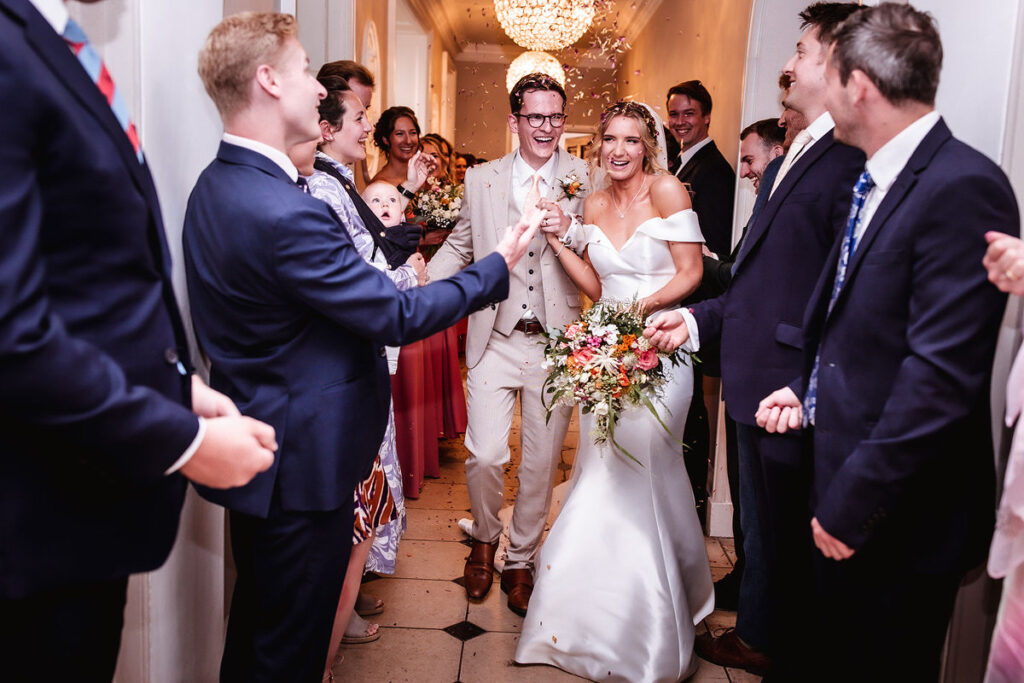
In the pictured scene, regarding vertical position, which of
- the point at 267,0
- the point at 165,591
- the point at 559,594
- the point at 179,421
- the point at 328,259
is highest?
the point at 267,0

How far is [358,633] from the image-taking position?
2953mm

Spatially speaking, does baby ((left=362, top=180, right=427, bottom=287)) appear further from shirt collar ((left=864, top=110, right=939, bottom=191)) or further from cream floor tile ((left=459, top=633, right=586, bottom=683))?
shirt collar ((left=864, top=110, right=939, bottom=191))

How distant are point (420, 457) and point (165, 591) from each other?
8.38 feet

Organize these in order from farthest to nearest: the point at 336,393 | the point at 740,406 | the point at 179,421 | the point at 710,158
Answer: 1. the point at 710,158
2. the point at 740,406
3. the point at 336,393
4. the point at 179,421

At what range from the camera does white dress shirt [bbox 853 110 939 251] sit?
5.56 feet

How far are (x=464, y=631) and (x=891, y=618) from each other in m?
1.73

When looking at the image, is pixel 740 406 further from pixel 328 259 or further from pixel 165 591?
pixel 165 591

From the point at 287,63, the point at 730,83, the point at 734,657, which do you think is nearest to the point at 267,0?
the point at 287,63

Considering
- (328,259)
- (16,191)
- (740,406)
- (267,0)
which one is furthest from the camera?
(267,0)

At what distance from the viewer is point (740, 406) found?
239 cm

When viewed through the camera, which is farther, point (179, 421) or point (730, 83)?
point (730, 83)

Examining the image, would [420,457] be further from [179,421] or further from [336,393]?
[179,421]

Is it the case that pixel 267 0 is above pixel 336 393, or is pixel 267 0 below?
above

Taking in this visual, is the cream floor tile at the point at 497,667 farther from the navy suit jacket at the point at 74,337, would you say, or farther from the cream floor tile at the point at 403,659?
the navy suit jacket at the point at 74,337
